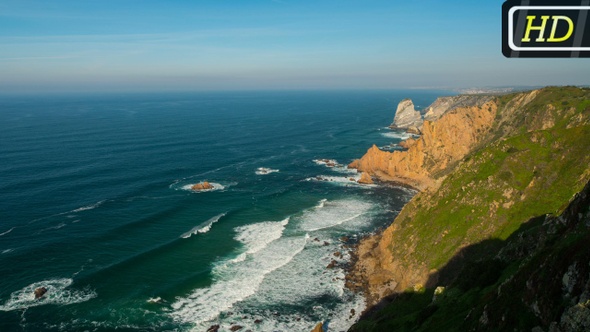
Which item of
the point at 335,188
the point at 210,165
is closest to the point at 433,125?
the point at 335,188

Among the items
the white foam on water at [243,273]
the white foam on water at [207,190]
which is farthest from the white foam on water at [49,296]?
the white foam on water at [207,190]

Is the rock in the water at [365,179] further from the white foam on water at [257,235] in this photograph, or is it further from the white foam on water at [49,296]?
the white foam on water at [49,296]

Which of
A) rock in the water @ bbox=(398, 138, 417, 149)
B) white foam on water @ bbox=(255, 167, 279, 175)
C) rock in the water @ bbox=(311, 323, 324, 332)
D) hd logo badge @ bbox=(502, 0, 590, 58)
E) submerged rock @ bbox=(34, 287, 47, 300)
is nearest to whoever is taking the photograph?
hd logo badge @ bbox=(502, 0, 590, 58)

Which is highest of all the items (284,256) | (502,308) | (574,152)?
(574,152)

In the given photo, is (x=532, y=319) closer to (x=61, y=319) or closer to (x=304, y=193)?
(x=61, y=319)

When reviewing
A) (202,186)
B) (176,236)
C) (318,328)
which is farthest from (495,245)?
(202,186)

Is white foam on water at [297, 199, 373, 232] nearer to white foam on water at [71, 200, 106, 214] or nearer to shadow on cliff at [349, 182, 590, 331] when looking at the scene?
shadow on cliff at [349, 182, 590, 331]

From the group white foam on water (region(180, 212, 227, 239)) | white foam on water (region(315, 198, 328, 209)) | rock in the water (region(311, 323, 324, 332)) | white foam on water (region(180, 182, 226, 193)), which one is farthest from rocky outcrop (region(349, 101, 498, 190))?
rock in the water (region(311, 323, 324, 332))
